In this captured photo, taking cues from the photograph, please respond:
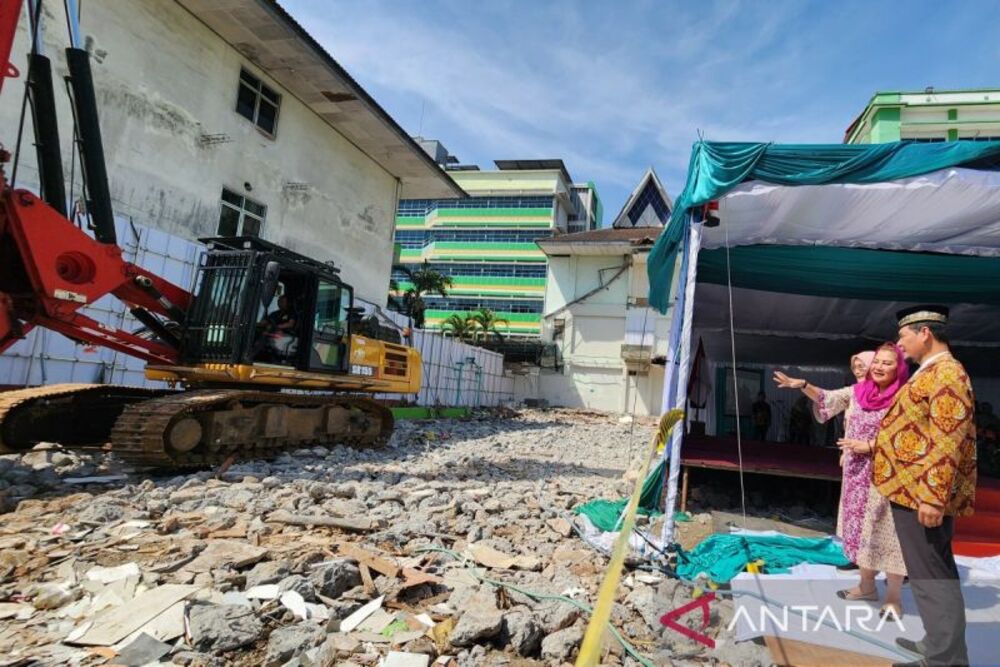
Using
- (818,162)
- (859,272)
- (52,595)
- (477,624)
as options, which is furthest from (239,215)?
(477,624)

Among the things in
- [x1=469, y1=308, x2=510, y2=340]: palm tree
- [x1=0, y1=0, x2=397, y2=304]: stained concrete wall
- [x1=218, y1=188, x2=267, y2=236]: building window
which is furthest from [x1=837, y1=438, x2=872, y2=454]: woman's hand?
[x1=469, y1=308, x2=510, y2=340]: palm tree

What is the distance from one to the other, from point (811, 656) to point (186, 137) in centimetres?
1445

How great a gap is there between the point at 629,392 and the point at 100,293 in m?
27.8

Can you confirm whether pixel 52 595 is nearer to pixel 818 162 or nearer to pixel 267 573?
pixel 267 573

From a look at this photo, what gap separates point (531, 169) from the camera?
159 feet

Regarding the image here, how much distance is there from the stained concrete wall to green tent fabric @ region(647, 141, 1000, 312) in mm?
10705

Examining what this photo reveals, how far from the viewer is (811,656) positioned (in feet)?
9.61

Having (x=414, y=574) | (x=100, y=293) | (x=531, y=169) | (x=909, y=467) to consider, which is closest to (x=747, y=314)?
(x=909, y=467)

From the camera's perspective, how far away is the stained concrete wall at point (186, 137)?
10648mm

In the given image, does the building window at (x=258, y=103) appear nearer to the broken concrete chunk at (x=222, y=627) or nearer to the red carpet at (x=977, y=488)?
the red carpet at (x=977, y=488)

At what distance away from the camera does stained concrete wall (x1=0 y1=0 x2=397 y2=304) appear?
34.9 ft

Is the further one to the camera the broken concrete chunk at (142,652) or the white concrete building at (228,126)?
the white concrete building at (228,126)

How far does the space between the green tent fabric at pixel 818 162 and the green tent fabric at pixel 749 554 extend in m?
2.99

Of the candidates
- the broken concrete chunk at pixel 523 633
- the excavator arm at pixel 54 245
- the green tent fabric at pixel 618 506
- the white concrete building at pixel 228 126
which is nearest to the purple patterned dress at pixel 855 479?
the green tent fabric at pixel 618 506
